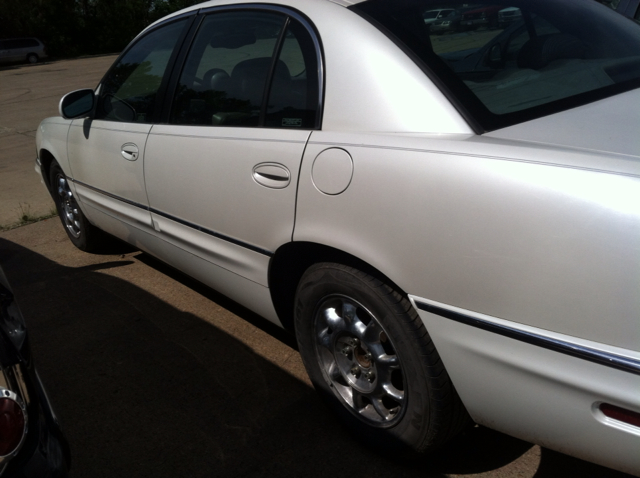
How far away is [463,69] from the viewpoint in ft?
7.10

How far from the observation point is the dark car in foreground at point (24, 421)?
5.16ft

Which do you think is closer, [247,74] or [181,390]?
[247,74]

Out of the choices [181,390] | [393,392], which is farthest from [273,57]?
[181,390]

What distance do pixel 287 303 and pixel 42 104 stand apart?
14.8m

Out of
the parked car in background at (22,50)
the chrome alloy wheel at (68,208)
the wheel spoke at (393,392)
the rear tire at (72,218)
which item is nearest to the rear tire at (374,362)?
the wheel spoke at (393,392)

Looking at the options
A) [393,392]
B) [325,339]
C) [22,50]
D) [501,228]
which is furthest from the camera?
[22,50]

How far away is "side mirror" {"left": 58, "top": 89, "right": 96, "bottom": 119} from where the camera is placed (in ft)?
12.8

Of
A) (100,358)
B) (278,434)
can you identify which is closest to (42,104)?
(100,358)

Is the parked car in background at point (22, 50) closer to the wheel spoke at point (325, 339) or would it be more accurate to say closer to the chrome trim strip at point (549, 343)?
the wheel spoke at point (325, 339)

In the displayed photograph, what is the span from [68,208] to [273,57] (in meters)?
2.82

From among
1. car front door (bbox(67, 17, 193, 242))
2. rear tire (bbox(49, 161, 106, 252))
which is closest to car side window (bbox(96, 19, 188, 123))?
car front door (bbox(67, 17, 193, 242))

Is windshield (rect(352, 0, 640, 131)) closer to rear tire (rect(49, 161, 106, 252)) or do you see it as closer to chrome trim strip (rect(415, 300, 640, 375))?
chrome trim strip (rect(415, 300, 640, 375))

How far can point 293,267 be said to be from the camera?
2549mm

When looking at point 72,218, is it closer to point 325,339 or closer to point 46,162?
point 46,162
